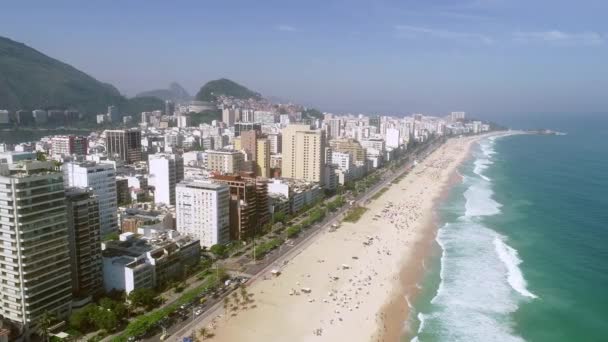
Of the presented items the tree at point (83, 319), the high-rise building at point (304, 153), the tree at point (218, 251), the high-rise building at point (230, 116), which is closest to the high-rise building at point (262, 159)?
the high-rise building at point (304, 153)

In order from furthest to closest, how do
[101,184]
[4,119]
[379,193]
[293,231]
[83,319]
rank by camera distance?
[4,119] → [379,193] → [293,231] → [101,184] → [83,319]

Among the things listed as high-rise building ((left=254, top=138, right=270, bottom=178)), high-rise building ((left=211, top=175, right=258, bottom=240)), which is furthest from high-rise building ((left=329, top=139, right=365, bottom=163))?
high-rise building ((left=211, top=175, right=258, bottom=240))

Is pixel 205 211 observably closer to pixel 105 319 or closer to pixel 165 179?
pixel 105 319

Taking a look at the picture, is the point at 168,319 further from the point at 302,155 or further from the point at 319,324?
the point at 302,155

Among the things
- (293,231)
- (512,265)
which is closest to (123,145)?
(293,231)

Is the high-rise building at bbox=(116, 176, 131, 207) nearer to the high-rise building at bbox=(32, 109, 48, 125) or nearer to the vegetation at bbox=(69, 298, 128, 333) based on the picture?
the vegetation at bbox=(69, 298, 128, 333)

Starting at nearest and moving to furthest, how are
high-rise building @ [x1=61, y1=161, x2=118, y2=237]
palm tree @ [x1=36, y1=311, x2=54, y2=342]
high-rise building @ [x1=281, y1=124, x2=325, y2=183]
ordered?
palm tree @ [x1=36, y1=311, x2=54, y2=342] → high-rise building @ [x1=61, y1=161, x2=118, y2=237] → high-rise building @ [x1=281, y1=124, x2=325, y2=183]
